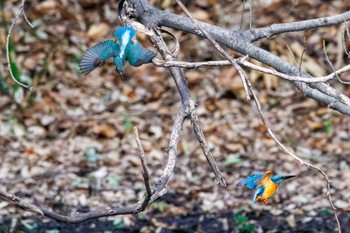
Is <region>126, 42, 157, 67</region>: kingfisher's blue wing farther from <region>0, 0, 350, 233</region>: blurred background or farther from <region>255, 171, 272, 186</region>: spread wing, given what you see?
<region>0, 0, 350, 233</region>: blurred background

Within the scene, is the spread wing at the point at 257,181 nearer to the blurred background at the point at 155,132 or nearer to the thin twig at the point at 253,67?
the thin twig at the point at 253,67

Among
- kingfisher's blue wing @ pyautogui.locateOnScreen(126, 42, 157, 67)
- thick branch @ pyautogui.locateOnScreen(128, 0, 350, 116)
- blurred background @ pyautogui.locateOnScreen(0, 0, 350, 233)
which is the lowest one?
kingfisher's blue wing @ pyautogui.locateOnScreen(126, 42, 157, 67)

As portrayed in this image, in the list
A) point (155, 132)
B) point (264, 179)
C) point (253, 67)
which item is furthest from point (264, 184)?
point (155, 132)

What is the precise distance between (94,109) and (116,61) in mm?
3247

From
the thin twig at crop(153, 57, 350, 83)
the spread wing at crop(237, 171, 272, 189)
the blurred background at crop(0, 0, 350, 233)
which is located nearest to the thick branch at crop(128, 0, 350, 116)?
the thin twig at crop(153, 57, 350, 83)

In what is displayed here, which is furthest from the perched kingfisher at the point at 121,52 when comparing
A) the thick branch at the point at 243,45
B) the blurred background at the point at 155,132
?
the blurred background at the point at 155,132

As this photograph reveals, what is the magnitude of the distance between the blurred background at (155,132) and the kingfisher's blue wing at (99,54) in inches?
82.8

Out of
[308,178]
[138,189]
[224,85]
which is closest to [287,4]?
[224,85]

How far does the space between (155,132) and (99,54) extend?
295 cm

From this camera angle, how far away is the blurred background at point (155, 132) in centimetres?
424

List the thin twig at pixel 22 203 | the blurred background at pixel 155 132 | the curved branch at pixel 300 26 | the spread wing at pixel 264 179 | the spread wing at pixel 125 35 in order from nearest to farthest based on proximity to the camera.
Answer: the thin twig at pixel 22 203 < the spread wing at pixel 125 35 < the spread wing at pixel 264 179 < the curved branch at pixel 300 26 < the blurred background at pixel 155 132

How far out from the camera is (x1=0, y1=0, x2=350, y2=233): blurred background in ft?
13.9

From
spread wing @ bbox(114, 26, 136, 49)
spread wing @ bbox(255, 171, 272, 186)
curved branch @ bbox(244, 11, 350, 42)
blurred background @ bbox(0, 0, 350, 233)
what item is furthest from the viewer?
blurred background @ bbox(0, 0, 350, 233)

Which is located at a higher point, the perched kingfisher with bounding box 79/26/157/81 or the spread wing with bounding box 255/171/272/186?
the perched kingfisher with bounding box 79/26/157/81
